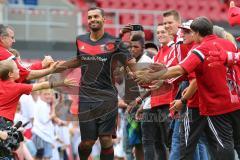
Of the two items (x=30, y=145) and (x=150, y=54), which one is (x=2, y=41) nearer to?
(x=150, y=54)

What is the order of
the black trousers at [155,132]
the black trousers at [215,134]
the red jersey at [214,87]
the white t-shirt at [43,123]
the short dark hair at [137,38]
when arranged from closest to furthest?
1. the red jersey at [214,87]
2. the black trousers at [215,134]
3. the black trousers at [155,132]
4. the short dark hair at [137,38]
5. the white t-shirt at [43,123]

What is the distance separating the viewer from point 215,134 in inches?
395

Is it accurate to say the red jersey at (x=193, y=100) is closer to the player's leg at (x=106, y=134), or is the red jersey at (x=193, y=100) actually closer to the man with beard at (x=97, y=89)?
the man with beard at (x=97, y=89)

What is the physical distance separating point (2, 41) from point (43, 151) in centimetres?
496

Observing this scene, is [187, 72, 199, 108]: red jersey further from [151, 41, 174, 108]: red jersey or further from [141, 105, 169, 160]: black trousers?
[141, 105, 169, 160]: black trousers

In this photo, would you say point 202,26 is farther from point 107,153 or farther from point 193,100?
point 107,153

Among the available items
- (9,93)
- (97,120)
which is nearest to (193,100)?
(97,120)

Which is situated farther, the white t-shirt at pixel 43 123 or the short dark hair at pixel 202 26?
the white t-shirt at pixel 43 123

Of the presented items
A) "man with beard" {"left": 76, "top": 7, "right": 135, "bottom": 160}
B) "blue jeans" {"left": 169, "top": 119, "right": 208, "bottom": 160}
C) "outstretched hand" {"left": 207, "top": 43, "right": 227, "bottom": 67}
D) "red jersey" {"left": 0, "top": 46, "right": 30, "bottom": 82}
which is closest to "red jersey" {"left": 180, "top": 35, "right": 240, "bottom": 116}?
"outstretched hand" {"left": 207, "top": 43, "right": 227, "bottom": 67}

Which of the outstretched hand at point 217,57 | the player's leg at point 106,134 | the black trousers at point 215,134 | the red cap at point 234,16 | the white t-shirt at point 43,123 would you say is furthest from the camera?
the white t-shirt at point 43,123

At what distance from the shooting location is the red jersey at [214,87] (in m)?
9.77

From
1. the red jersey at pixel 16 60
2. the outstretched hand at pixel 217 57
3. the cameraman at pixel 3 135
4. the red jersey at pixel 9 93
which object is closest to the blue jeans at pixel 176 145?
the outstretched hand at pixel 217 57

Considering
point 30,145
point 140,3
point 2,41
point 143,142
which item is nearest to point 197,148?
point 143,142

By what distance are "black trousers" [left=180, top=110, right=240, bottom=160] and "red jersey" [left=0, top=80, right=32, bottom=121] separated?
217cm
